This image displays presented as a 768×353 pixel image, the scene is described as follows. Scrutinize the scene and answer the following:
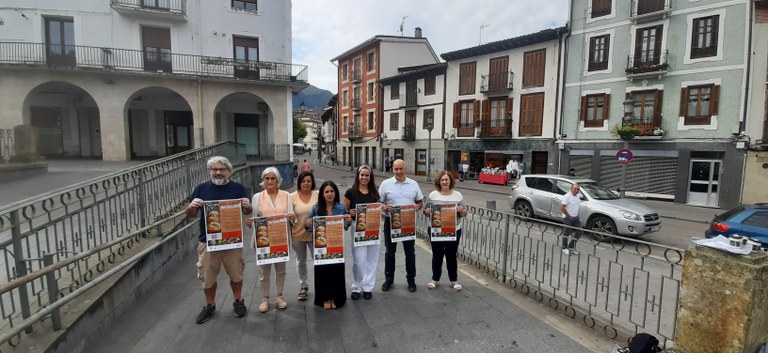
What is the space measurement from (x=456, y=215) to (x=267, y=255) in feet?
7.97

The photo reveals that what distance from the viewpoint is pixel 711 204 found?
Result: 632 inches

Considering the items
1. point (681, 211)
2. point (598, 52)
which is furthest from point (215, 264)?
point (598, 52)

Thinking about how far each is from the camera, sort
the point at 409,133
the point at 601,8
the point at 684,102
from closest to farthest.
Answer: the point at 684,102
the point at 601,8
the point at 409,133

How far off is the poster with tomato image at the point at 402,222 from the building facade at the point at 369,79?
28636 mm

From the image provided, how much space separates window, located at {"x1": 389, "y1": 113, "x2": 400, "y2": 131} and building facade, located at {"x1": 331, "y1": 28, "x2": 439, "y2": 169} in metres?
1.62

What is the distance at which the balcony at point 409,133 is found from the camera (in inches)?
1193

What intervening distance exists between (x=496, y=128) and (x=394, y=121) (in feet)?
37.5

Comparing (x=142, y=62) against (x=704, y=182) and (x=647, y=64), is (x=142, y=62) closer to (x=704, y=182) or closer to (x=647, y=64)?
(x=647, y=64)

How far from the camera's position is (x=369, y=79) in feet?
119

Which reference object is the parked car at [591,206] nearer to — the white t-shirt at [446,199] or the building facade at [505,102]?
the white t-shirt at [446,199]

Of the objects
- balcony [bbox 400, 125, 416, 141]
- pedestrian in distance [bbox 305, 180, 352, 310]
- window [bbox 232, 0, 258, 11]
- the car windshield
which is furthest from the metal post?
balcony [bbox 400, 125, 416, 141]

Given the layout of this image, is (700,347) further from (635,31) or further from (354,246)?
(635,31)

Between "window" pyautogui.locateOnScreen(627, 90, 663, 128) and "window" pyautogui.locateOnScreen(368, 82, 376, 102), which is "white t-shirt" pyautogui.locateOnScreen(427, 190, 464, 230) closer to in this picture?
"window" pyautogui.locateOnScreen(627, 90, 663, 128)

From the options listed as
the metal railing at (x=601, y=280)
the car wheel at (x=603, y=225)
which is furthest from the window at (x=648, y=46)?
the metal railing at (x=601, y=280)
